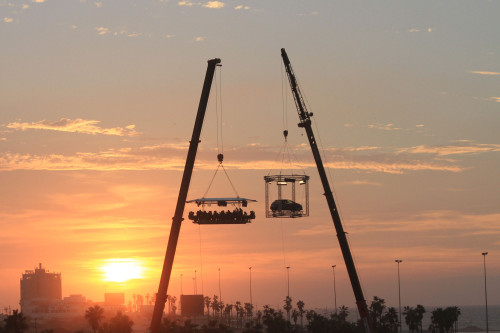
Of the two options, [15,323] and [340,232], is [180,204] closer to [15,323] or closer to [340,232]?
[340,232]

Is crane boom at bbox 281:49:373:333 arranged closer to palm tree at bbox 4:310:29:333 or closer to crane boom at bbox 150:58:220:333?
crane boom at bbox 150:58:220:333

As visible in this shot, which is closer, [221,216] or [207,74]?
[221,216]

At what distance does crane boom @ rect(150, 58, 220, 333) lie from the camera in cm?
8781

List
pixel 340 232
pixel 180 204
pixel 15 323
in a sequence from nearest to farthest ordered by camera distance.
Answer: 1. pixel 180 204
2. pixel 340 232
3. pixel 15 323

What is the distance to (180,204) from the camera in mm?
88188

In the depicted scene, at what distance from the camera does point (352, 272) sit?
113062 mm

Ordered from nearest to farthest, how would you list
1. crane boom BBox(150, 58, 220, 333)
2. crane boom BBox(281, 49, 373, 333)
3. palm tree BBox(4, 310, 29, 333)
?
crane boom BBox(150, 58, 220, 333), crane boom BBox(281, 49, 373, 333), palm tree BBox(4, 310, 29, 333)

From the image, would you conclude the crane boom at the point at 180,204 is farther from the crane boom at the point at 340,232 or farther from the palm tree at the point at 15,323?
the palm tree at the point at 15,323

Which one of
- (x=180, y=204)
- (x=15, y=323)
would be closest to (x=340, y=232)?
(x=180, y=204)

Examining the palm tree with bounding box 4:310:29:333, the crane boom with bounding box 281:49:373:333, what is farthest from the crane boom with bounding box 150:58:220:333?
the palm tree with bounding box 4:310:29:333

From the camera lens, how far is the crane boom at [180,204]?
8781cm

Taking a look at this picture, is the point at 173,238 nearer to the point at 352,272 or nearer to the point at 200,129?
the point at 200,129

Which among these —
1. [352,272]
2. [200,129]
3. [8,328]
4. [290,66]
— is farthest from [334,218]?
[8,328]

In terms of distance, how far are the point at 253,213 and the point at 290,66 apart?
42367mm
